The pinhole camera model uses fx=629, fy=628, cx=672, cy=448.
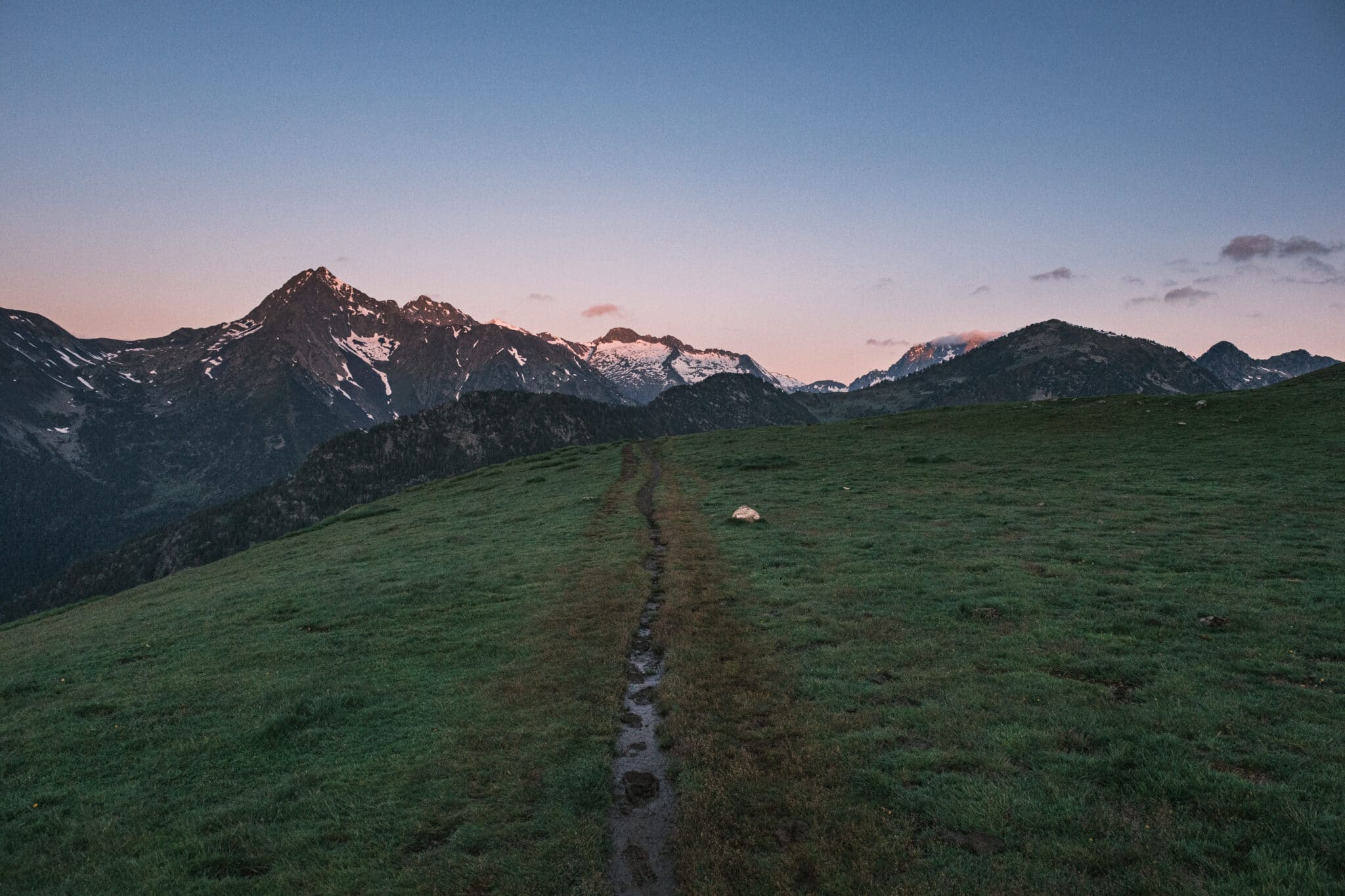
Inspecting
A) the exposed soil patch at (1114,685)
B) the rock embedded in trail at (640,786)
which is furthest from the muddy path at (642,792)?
the exposed soil patch at (1114,685)

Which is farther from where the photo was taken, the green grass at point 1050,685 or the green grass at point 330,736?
the green grass at point 330,736

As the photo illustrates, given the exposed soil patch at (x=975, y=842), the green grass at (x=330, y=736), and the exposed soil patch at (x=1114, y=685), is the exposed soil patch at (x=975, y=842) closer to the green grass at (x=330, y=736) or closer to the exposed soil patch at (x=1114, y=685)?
the green grass at (x=330, y=736)

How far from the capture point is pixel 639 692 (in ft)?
59.3

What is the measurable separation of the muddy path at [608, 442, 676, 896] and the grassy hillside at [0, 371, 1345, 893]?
394mm

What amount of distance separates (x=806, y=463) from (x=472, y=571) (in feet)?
133

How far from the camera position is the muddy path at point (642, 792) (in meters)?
10.8

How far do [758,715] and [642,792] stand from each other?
3.96m

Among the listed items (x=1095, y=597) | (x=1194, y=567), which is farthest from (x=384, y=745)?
(x=1194, y=567)

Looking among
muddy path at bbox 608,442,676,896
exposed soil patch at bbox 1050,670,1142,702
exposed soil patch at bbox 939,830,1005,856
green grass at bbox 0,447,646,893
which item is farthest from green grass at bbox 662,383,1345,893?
green grass at bbox 0,447,646,893

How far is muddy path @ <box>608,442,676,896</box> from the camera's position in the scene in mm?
10781

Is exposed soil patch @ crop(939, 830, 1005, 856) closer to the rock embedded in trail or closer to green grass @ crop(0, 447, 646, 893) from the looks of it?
the rock embedded in trail

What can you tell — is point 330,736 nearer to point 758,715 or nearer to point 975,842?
point 758,715

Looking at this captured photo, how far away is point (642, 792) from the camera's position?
13156 millimetres

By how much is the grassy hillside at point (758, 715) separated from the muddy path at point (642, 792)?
1.29 ft
